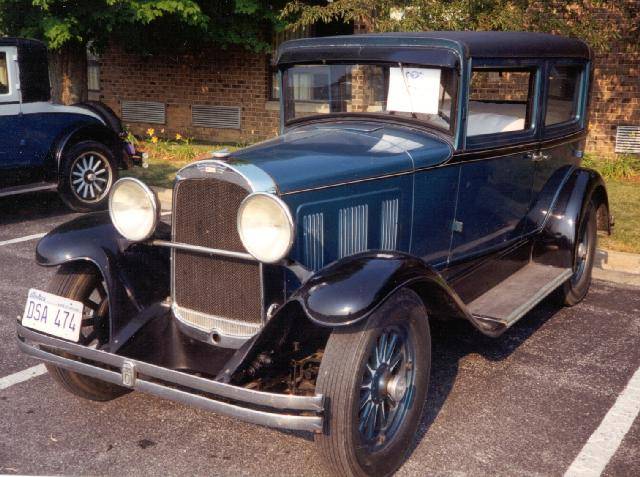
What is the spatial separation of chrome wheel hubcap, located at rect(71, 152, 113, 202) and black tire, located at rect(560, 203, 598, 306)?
529 centimetres

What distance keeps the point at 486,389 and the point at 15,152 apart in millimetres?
5618

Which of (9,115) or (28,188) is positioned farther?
(28,188)

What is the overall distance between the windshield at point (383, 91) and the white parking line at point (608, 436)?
1.71 meters

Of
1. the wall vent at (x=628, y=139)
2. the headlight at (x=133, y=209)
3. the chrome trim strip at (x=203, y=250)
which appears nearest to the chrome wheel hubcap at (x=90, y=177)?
the headlight at (x=133, y=209)

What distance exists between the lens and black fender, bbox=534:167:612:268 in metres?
4.84

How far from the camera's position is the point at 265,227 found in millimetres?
3045

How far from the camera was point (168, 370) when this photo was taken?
2.95 metres

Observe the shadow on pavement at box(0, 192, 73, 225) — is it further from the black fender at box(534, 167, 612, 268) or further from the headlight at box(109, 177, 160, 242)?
the black fender at box(534, 167, 612, 268)

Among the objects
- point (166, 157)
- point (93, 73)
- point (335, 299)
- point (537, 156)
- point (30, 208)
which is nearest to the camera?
point (335, 299)

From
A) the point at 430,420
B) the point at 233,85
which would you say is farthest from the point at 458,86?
the point at 233,85

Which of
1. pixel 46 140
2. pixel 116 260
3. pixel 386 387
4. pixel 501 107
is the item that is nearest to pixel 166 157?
pixel 46 140

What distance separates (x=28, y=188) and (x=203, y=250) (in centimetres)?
506

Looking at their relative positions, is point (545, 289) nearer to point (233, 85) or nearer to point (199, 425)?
point (199, 425)

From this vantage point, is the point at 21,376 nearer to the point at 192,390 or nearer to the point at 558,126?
the point at 192,390
